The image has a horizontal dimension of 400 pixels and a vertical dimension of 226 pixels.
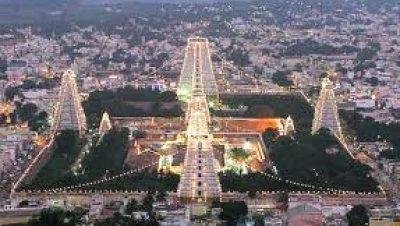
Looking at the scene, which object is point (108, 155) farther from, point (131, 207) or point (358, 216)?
point (358, 216)

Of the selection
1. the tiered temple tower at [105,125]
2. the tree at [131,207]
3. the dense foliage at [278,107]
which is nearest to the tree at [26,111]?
the tiered temple tower at [105,125]

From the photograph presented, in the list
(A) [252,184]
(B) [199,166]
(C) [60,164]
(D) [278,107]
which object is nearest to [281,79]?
(D) [278,107]

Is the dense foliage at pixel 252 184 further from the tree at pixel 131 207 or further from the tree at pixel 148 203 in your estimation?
the tree at pixel 131 207

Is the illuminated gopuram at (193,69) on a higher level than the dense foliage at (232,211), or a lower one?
higher

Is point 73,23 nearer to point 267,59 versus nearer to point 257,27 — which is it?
point 257,27

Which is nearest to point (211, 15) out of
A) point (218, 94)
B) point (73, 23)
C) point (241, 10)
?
point (241, 10)
